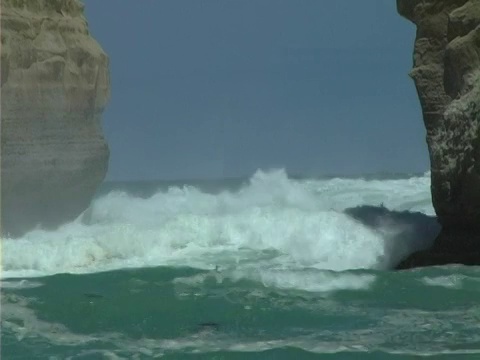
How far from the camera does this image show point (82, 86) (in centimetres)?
2212

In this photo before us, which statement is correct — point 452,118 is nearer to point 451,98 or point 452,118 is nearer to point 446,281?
point 451,98

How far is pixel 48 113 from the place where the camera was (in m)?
20.8

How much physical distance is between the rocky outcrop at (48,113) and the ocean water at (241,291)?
814mm

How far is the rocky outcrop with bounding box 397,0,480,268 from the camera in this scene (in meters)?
14.2

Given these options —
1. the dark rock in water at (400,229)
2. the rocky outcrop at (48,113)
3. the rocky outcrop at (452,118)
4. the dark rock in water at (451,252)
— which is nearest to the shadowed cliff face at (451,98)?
→ the rocky outcrop at (452,118)

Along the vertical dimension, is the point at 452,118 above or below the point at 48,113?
above

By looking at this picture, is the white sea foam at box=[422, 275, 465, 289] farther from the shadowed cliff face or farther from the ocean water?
the shadowed cliff face

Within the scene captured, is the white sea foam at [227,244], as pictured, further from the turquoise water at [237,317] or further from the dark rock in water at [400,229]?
the turquoise water at [237,317]

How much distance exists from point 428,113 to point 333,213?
3.95 m

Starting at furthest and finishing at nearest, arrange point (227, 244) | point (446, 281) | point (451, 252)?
point (227, 244) → point (451, 252) → point (446, 281)

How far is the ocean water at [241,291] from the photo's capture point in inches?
358

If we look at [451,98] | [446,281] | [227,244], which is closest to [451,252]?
[446,281]

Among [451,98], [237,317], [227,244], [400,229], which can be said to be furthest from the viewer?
[227,244]

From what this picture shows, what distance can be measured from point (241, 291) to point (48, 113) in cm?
999
